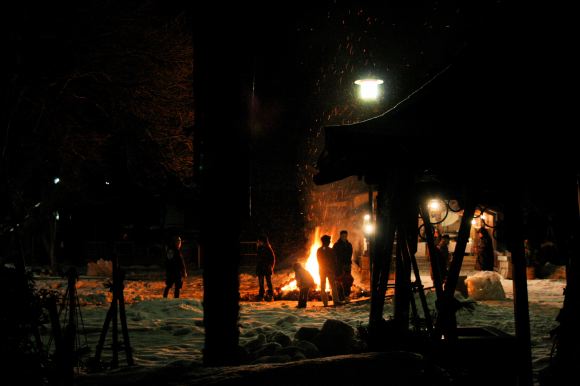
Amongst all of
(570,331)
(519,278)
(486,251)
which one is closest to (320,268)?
(486,251)

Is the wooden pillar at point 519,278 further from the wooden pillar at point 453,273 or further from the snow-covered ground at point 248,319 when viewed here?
the snow-covered ground at point 248,319

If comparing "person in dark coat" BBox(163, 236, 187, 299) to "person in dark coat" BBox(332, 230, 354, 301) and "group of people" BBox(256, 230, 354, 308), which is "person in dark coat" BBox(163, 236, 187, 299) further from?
"person in dark coat" BBox(332, 230, 354, 301)

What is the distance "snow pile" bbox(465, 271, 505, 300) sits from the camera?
49.8ft

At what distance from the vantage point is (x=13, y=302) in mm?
5348

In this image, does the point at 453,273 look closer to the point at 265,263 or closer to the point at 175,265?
the point at 265,263

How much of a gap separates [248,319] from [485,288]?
21.6 feet

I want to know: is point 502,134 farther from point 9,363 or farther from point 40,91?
point 40,91

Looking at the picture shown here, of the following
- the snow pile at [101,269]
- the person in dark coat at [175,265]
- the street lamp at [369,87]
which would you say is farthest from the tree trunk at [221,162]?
the snow pile at [101,269]

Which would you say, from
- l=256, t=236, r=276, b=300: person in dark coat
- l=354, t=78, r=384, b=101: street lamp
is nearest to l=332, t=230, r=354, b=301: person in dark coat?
l=256, t=236, r=276, b=300: person in dark coat

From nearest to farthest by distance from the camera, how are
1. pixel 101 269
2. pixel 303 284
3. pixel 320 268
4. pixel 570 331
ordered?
pixel 570 331 → pixel 303 284 → pixel 320 268 → pixel 101 269

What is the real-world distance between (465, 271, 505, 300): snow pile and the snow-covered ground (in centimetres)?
19

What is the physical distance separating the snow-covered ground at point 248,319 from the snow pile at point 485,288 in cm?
19

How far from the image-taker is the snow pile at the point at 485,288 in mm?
15180

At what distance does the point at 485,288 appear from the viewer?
15.3m
